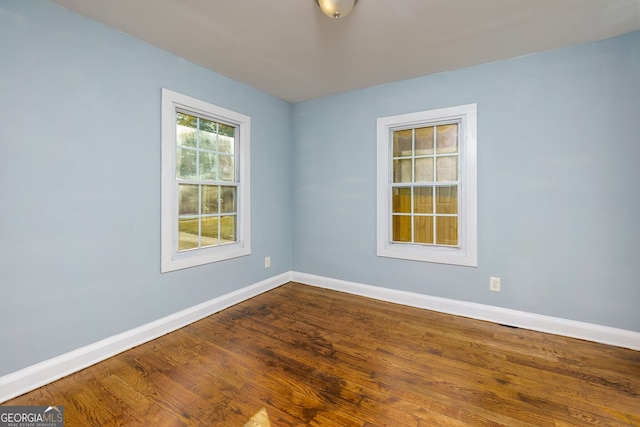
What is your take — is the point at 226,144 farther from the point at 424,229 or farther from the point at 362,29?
the point at 424,229

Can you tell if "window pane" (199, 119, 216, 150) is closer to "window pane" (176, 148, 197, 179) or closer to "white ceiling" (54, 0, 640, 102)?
"window pane" (176, 148, 197, 179)

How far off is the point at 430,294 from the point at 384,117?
2095 mm

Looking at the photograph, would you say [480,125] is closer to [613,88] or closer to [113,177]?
[613,88]

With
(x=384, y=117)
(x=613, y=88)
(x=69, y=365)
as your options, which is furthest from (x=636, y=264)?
(x=69, y=365)

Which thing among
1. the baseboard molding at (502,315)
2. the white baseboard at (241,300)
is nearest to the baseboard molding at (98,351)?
the white baseboard at (241,300)

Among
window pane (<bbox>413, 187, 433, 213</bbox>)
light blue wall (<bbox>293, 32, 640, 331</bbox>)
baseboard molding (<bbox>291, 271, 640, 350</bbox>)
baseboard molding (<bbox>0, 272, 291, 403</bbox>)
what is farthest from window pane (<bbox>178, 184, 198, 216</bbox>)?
window pane (<bbox>413, 187, 433, 213</bbox>)

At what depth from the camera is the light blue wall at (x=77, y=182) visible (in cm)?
169

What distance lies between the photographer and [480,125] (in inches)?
106

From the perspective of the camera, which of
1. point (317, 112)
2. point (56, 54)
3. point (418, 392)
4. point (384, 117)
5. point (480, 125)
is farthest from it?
point (317, 112)

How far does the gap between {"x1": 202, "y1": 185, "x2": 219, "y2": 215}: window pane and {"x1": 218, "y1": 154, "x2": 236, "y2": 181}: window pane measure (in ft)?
0.56

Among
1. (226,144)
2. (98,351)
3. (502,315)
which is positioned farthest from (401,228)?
(98,351)

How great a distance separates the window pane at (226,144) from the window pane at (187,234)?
0.87 meters

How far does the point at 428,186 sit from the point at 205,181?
2459 mm

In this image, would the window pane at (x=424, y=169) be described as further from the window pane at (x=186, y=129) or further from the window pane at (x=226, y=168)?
the window pane at (x=186, y=129)
